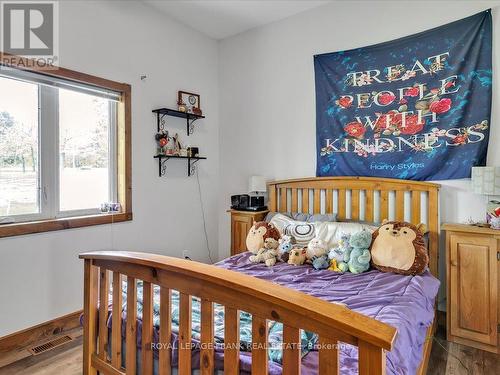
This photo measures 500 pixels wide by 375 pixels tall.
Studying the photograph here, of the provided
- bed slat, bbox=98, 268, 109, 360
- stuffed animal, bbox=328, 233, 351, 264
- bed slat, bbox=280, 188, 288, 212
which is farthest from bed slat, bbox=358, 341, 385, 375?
bed slat, bbox=280, 188, 288, 212

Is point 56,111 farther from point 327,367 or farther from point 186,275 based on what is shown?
point 327,367

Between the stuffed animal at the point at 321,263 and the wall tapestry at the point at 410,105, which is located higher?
the wall tapestry at the point at 410,105

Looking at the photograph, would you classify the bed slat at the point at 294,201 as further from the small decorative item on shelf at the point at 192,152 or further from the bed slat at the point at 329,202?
the small decorative item on shelf at the point at 192,152

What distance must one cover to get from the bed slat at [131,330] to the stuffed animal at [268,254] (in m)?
1.13

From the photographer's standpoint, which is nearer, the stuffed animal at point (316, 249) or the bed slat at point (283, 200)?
the stuffed animal at point (316, 249)

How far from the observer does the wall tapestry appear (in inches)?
92.9

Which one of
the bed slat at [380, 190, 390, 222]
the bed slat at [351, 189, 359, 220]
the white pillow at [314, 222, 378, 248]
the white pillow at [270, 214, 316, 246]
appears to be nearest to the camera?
the white pillow at [314, 222, 378, 248]

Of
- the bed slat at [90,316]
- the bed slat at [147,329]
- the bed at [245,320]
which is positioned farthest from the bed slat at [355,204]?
the bed slat at [90,316]

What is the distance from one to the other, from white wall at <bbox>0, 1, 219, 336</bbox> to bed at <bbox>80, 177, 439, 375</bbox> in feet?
3.15

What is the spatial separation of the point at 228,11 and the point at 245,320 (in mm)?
Result: 3022

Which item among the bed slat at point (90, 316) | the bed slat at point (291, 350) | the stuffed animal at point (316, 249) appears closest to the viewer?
the bed slat at point (291, 350)

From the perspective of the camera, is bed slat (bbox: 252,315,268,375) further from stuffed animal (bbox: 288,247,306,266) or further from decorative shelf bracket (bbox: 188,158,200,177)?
decorative shelf bracket (bbox: 188,158,200,177)

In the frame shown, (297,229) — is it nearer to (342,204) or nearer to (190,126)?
(342,204)

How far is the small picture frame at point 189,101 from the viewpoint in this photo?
11.0 ft
